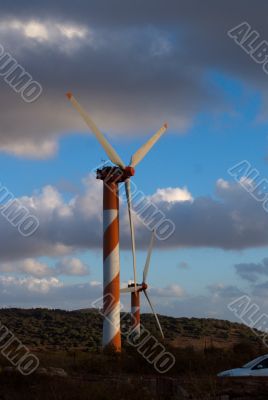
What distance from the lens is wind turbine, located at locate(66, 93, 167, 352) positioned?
42.9m

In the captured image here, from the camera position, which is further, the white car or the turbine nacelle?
the turbine nacelle

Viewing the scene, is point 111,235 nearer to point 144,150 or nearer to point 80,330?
point 144,150

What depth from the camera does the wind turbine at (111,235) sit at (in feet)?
141

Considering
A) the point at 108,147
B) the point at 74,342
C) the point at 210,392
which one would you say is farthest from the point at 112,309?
the point at 74,342

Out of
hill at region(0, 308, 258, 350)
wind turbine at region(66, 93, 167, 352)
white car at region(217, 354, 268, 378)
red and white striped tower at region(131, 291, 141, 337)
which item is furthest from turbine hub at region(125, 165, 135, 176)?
hill at region(0, 308, 258, 350)

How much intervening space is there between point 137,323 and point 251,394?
43.0 meters

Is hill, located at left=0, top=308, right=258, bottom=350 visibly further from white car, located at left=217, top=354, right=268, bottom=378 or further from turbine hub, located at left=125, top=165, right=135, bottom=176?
white car, located at left=217, top=354, right=268, bottom=378

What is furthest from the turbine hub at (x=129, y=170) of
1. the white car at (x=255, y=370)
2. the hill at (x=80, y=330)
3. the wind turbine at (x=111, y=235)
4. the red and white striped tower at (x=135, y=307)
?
Result: the hill at (x=80, y=330)

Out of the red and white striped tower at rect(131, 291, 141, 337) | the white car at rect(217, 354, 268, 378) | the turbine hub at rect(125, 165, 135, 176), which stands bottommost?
the white car at rect(217, 354, 268, 378)

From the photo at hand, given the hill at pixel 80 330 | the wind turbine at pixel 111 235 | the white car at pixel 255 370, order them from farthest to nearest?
the hill at pixel 80 330 < the wind turbine at pixel 111 235 < the white car at pixel 255 370

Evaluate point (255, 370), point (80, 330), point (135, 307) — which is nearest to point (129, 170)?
point (255, 370)

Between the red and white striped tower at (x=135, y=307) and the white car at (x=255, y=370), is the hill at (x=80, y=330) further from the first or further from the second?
the white car at (x=255, y=370)

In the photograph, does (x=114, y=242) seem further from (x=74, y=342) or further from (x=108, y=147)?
(x=74, y=342)

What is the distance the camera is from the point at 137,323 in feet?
207
